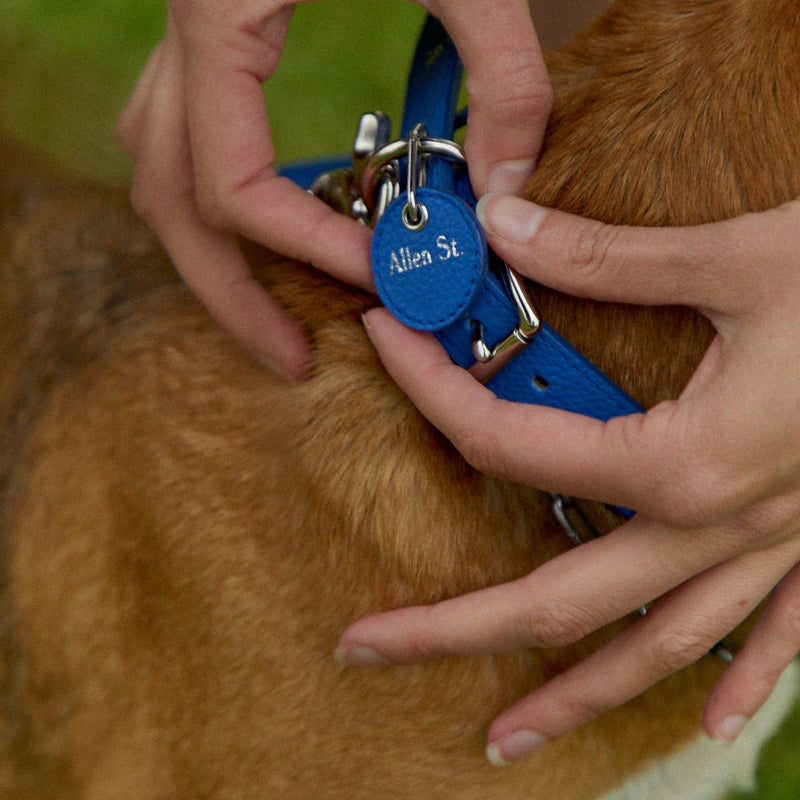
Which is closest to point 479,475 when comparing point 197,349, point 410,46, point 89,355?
point 197,349

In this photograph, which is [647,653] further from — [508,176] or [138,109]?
[138,109]

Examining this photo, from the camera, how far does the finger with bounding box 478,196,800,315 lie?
880 millimetres

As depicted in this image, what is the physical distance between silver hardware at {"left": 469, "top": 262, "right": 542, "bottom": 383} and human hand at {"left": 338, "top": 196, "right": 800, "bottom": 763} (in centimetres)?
2

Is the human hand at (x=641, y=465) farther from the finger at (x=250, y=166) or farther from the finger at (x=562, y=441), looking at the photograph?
the finger at (x=250, y=166)

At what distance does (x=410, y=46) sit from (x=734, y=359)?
3.05m

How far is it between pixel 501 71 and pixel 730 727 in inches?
36.0

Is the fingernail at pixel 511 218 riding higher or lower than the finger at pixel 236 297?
higher

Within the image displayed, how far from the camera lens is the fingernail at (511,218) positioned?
3.15 feet

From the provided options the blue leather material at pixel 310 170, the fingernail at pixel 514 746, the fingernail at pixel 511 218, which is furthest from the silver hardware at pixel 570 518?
the blue leather material at pixel 310 170

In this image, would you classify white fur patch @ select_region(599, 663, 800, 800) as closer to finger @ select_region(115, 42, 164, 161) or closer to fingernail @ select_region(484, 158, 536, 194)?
fingernail @ select_region(484, 158, 536, 194)

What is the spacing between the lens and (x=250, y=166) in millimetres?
1113

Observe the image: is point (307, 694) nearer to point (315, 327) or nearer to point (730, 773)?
point (315, 327)

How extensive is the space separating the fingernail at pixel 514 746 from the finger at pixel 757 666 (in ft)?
0.88

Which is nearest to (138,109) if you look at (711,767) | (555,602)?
(555,602)
